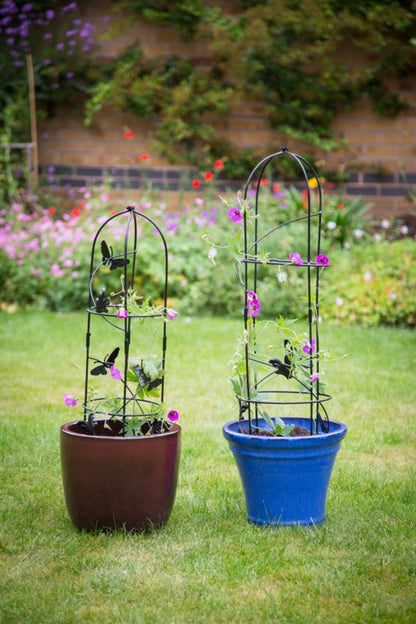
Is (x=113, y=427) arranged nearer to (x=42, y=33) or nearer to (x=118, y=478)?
(x=118, y=478)

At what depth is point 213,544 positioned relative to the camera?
268 centimetres

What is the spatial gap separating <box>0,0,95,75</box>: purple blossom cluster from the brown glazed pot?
25.2 ft

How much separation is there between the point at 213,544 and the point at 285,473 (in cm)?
34

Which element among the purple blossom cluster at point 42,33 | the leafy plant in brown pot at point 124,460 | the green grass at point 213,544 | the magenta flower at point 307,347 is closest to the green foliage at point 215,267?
the green grass at point 213,544

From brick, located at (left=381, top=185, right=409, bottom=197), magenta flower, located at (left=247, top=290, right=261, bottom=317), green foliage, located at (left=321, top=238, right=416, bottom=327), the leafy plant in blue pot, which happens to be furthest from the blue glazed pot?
brick, located at (left=381, top=185, right=409, bottom=197)

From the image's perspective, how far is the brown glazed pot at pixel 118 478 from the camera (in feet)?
8.71

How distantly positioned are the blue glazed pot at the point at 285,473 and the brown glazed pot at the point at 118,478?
0.27m

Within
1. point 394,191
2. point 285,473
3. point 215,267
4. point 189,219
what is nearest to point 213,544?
point 285,473

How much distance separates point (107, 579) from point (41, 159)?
8159 mm

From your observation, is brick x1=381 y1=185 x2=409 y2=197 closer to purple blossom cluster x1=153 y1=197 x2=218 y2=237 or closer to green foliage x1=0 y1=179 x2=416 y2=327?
green foliage x1=0 y1=179 x2=416 y2=327

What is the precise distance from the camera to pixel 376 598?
2.28 m

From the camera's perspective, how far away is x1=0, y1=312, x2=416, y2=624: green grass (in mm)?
2236

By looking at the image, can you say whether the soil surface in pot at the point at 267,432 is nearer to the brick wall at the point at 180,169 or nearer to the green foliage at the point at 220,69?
the brick wall at the point at 180,169

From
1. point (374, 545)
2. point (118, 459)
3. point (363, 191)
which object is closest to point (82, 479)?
point (118, 459)
